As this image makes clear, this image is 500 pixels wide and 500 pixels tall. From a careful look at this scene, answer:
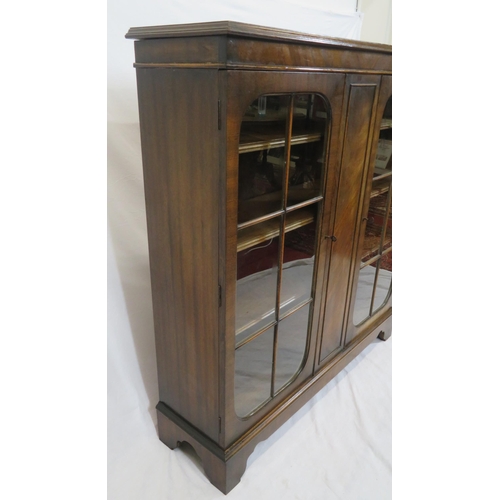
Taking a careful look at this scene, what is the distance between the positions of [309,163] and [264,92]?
30 cm

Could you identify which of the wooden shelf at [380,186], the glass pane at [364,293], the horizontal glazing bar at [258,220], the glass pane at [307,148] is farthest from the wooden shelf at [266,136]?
the glass pane at [364,293]

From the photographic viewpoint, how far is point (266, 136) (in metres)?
0.99

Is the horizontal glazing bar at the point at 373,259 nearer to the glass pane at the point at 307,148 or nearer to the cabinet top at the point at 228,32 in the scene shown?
the glass pane at the point at 307,148

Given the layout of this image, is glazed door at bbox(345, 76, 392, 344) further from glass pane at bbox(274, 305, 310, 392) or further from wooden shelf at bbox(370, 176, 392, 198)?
glass pane at bbox(274, 305, 310, 392)

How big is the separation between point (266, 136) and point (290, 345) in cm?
70

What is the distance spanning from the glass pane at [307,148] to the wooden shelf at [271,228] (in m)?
0.04

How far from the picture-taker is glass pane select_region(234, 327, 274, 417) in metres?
1.19

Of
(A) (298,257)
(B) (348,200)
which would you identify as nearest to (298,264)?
(A) (298,257)

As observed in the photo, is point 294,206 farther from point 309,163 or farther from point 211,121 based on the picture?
point 211,121

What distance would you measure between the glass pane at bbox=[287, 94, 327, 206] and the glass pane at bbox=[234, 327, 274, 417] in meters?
0.42

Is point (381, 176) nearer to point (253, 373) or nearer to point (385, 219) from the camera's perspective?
point (385, 219)

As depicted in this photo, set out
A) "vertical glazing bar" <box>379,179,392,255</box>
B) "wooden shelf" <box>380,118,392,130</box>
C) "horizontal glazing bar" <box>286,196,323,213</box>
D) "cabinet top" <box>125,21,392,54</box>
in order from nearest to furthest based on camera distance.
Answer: "cabinet top" <box>125,21,392,54</box>, "horizontal glazing bar" <box>286,196,323,213</box>, "wooden shelf" <box>380,118,392,130</box>, "vertical glazing bar" <box>379,179,392,255</box>

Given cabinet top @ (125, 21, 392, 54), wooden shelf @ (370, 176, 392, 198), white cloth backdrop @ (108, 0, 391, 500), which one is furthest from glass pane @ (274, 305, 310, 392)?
cabinet top @ (125, 21, 392, 54)

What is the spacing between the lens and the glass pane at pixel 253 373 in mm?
1191
